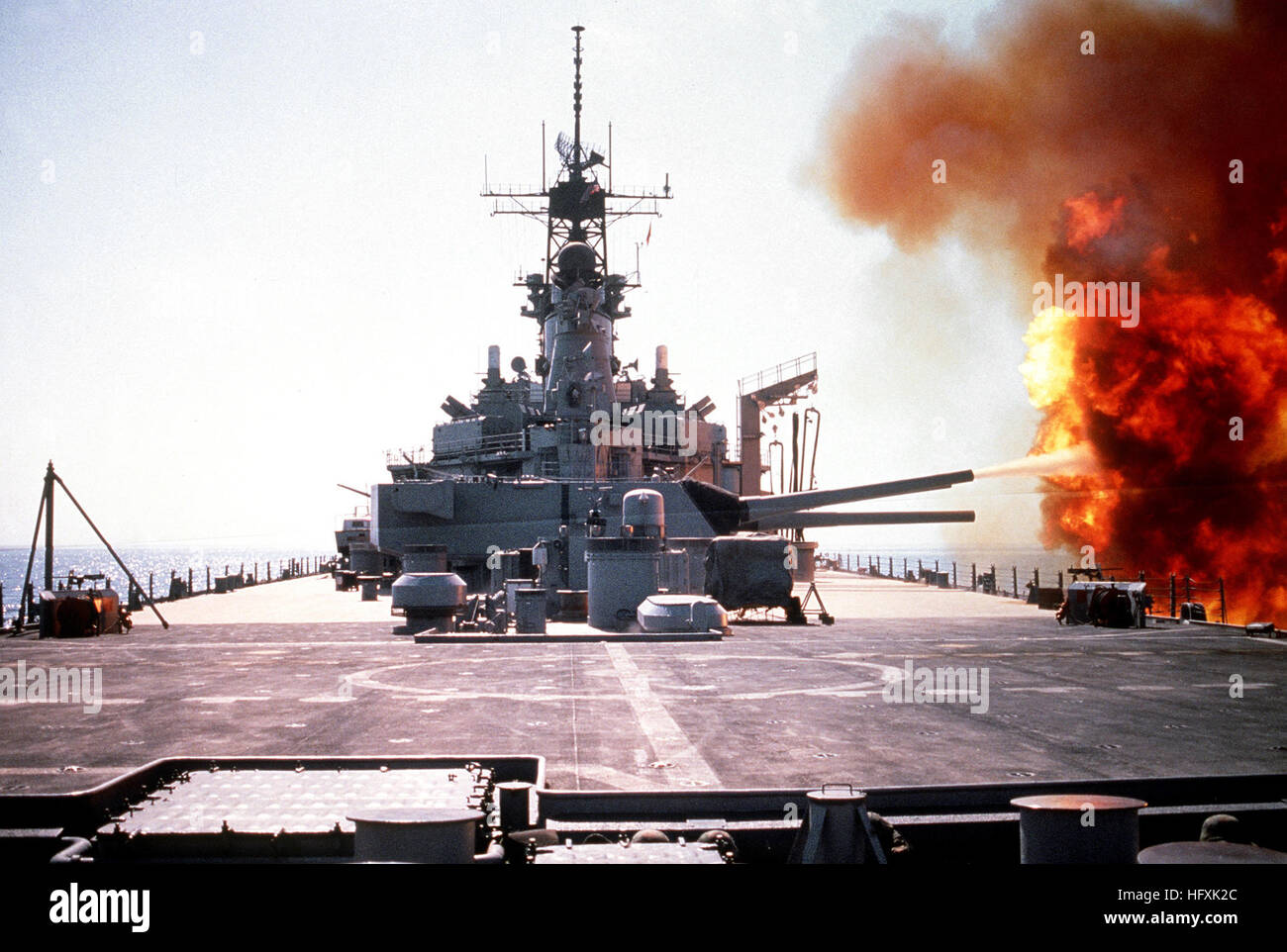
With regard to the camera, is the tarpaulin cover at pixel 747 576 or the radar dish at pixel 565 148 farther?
the radar dish at pixel 565 148

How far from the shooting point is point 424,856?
14.5 ft

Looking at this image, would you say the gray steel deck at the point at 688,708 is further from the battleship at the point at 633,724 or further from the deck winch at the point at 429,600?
the deck winch at the point at 429,600

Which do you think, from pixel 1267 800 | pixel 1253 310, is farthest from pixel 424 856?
pixel 1253 310

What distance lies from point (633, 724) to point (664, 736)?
2.98 feet

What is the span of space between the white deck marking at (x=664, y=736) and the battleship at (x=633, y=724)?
6cm

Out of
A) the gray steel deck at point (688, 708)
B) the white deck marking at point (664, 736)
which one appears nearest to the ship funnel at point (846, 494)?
the gray steel deck at point (688, 708)

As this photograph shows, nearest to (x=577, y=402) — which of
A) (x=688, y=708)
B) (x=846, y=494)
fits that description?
(x=846, y=494)

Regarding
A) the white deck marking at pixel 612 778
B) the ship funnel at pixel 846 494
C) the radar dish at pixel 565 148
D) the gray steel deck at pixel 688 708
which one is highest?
the radar dish at pixel 565 148

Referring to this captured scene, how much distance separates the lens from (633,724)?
1181cm

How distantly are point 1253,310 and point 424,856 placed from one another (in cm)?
2620

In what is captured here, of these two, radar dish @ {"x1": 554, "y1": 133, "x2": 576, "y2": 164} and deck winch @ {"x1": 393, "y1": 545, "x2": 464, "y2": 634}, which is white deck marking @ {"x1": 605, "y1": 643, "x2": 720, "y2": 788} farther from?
radar dish @ {"x1": 554, "y1": 133, "x2": 576, "y2": 164}

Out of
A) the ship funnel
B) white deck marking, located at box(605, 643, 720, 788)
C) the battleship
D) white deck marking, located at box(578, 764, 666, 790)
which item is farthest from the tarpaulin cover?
white deck marking, located at box(578, 764, 666, 790)

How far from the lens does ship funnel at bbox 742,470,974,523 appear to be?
28781 mm

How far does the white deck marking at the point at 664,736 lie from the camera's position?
8930 mm
